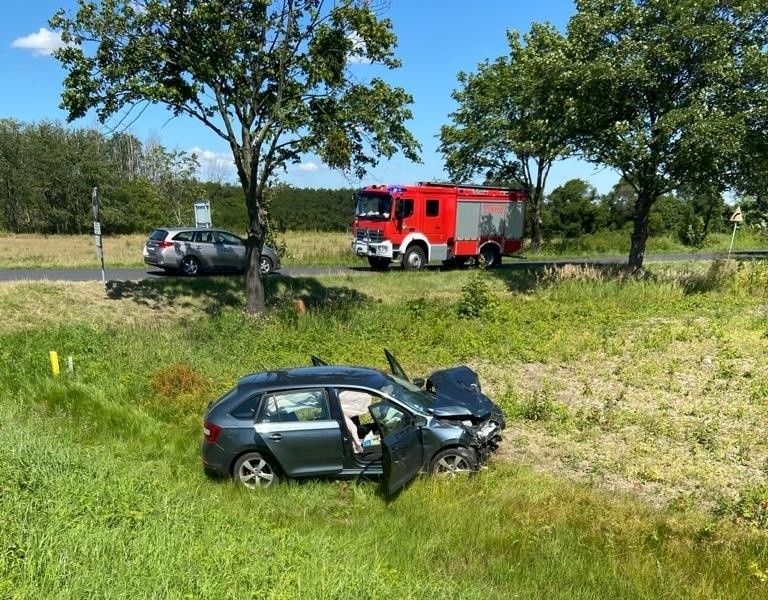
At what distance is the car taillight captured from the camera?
22.2 feet

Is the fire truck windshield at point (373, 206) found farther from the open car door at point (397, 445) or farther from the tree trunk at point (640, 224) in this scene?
the open car door at point (397, 445)

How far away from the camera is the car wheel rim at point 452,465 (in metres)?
6.68

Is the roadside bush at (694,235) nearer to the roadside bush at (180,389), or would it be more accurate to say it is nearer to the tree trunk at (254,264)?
the tree trunk at (254,264)

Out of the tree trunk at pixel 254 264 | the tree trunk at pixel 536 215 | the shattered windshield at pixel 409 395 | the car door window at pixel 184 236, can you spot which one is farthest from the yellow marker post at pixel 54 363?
the tree trunk at pixel 536 215

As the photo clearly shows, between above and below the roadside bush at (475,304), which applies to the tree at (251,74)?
above

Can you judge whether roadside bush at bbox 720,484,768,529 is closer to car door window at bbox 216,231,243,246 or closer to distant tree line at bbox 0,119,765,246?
car door window at bbox 216,231,243,246

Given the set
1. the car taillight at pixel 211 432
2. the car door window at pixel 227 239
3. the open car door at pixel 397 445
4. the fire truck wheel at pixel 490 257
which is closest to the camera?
the open car door at pixel 397 445

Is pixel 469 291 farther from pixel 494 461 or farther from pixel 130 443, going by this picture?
pixel 130 443

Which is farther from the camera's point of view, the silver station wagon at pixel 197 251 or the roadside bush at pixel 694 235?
the roadside bush at pixel 694 235

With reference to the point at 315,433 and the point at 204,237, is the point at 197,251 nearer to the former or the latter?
the point at 204,237

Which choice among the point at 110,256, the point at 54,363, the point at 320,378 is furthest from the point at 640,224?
the point at 110,256

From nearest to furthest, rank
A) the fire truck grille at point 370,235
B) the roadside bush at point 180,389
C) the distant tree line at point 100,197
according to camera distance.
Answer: the roadside bush at point 180,389 → the fire truck grille at point 370,235 → the distant tree line at point 100,197

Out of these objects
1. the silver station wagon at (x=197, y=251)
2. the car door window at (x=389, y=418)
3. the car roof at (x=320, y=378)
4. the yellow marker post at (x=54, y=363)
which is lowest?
the yellow marker post at (x=54, y=363)

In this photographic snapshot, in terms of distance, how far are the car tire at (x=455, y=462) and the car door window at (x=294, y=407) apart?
138 cm
